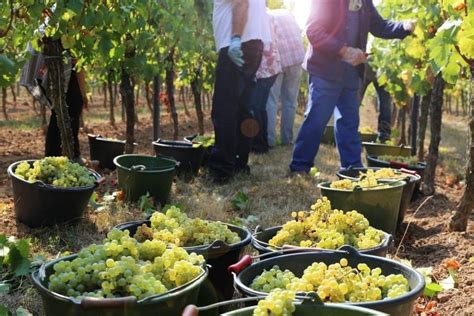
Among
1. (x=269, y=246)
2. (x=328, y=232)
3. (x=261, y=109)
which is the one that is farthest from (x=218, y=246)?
(x=261, y=109)

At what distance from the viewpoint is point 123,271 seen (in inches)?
59.6

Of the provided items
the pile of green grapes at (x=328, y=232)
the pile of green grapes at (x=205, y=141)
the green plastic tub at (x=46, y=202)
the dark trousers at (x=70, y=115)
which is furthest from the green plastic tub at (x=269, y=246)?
the pile of green grapes at (x=205, y=141)

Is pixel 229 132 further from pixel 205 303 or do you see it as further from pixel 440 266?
pixel 205 303

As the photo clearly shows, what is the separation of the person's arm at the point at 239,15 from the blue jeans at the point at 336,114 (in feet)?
2.31

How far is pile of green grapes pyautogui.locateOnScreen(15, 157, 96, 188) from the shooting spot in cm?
313

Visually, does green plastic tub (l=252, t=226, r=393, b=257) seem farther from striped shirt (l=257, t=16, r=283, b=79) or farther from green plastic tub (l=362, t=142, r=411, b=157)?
striped shirt (l=257, t=16, r=283, b=79)

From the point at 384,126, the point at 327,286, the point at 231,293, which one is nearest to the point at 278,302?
the point at 327,286

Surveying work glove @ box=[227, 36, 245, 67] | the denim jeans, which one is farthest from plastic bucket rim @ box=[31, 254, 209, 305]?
the denim jeans

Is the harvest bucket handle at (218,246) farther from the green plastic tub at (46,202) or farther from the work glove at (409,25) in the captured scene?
the work glove at (409,25)

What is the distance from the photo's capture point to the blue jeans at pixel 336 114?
15.0 ft

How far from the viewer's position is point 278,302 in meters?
1.30

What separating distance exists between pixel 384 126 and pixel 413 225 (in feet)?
14.8

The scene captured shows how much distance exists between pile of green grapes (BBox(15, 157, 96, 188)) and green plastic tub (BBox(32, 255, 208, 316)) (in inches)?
63.9

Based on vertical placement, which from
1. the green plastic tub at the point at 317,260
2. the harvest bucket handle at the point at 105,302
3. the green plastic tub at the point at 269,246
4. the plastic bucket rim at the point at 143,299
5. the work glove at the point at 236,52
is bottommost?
the green plastic tub at the point at 269,246
